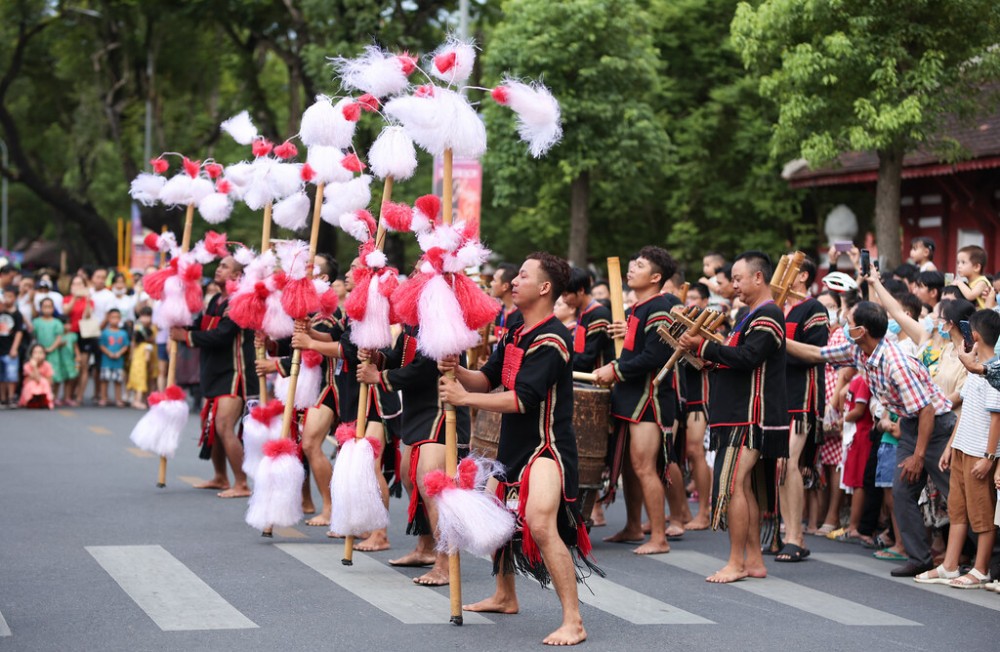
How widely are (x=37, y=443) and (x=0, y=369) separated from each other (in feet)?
17.8

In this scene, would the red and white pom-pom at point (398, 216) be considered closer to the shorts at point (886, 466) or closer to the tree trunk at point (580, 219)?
the shorts at point (886, 466)

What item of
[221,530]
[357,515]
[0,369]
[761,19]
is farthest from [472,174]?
[357,515]

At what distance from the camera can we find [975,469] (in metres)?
9.05

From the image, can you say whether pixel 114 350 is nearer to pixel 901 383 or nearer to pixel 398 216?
pixel 901 383

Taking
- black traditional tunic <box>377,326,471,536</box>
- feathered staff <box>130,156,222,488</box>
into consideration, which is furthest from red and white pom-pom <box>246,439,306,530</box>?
feathered staff <box>130,156,222,488</box>

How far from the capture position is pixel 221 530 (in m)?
10.6

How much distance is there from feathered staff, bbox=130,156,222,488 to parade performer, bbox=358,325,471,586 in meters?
3.51

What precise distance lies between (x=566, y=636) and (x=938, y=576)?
3.49 m

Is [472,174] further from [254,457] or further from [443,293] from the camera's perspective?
[443,293]

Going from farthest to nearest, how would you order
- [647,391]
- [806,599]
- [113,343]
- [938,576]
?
[113,343]
[647,391]
[938,576]
[806,599]

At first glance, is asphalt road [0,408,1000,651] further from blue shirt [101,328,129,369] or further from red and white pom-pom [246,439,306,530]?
blue shirt [101,328,129,369]

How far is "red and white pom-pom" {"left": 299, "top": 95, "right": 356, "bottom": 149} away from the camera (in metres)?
8.98

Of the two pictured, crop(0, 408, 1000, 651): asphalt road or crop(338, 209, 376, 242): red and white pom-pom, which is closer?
crop(0, 408, 1000, 651): asphalt road

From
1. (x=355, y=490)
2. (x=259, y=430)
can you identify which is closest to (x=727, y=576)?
(x=355, y=490)
